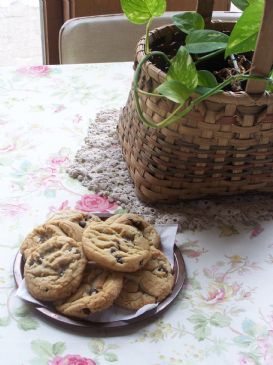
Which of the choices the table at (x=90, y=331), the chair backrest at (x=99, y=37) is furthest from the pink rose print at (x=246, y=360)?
the chair backrest at (x=99, y=37)

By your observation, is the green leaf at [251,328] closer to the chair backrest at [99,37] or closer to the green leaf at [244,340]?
the green leaf at [244,340]

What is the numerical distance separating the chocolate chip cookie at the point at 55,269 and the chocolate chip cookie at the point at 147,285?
0.06m

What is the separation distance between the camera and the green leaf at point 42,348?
0.63 metres

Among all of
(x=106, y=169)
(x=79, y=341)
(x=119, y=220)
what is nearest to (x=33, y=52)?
(x=106, y=169)

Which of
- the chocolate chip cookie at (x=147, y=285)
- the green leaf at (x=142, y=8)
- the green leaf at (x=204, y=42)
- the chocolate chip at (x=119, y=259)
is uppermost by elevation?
the green leaf at (x=142, y=8)

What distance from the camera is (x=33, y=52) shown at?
2.44m

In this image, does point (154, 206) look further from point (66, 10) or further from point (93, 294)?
point (66, 10)

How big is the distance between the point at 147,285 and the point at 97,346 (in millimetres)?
104

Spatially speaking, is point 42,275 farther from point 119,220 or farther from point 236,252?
point 236,252

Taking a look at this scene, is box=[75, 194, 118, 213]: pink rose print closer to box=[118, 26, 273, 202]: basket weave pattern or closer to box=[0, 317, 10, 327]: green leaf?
box=[118, 26, 273, 202]: basket weave pattern

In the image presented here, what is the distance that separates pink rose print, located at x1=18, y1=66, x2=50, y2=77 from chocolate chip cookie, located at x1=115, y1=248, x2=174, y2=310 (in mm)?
656

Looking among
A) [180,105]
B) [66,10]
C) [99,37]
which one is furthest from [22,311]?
[66,10]

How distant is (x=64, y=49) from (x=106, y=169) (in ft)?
1.81

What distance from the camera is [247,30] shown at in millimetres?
758
